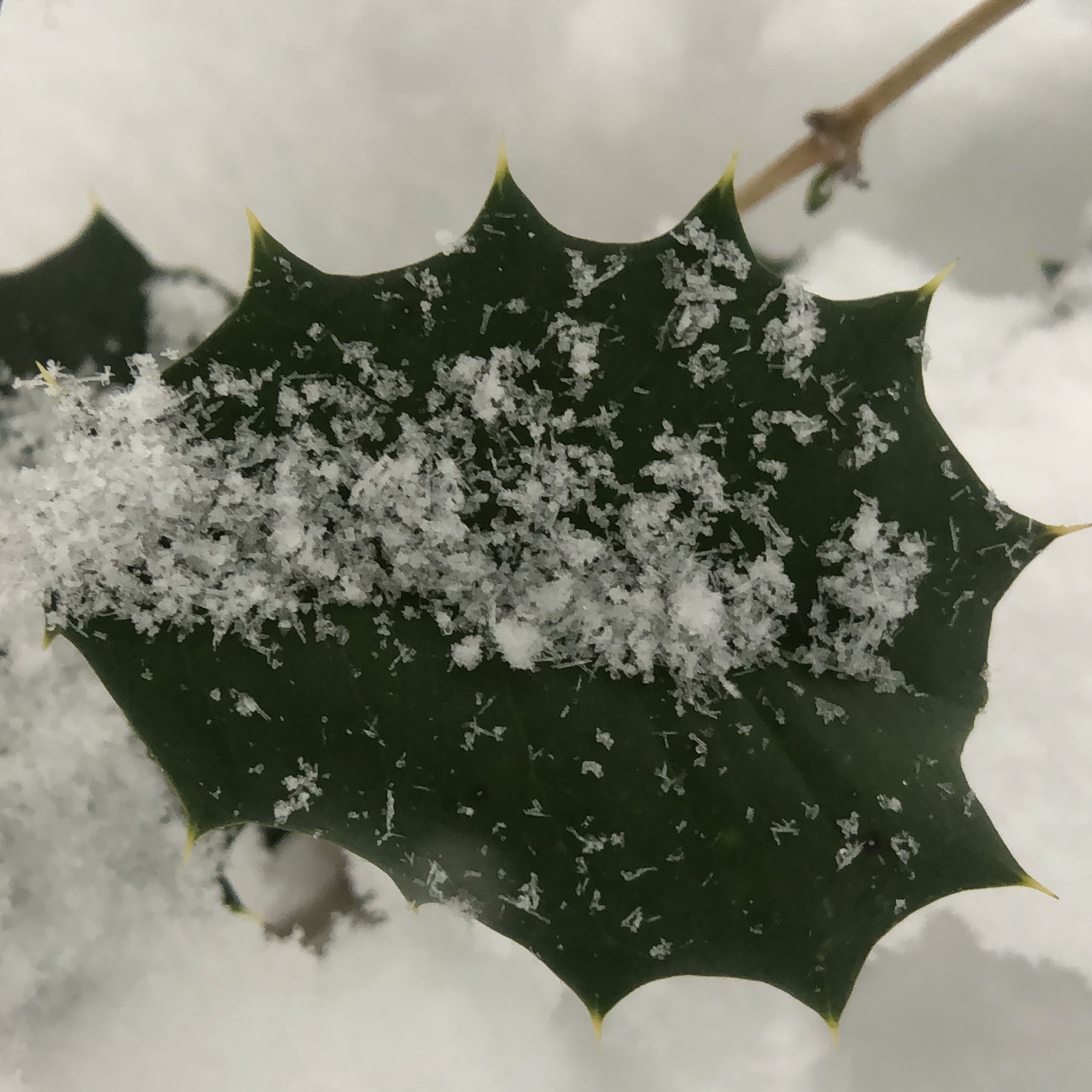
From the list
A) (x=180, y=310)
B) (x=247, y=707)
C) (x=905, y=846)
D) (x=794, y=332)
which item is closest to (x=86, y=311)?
(x=180, y=310)

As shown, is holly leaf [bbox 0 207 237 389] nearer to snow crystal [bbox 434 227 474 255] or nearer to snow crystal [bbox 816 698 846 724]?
snow crystal [bbox 434 227 474 255]

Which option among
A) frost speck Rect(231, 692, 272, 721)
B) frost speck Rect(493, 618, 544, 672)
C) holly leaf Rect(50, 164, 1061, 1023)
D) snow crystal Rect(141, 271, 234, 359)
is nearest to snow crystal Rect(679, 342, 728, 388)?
holly leaf Rect(50, 164, 1061, 1023)

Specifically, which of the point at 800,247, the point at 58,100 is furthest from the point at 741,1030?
the point at 58,100

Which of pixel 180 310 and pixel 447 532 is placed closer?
pixel 447 532

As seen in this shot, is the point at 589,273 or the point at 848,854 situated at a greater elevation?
the point at 589,273

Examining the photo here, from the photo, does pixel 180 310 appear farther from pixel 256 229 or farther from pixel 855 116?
pixel 855 116

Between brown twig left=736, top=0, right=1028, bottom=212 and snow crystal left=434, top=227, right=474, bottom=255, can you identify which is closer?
snow crystal left=434, top=227, right=474, bottom=255
